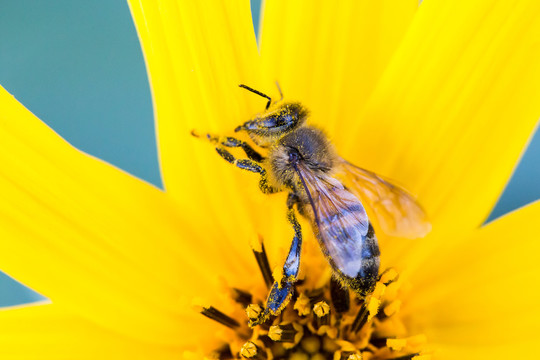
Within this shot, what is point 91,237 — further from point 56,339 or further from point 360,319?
point 360,319

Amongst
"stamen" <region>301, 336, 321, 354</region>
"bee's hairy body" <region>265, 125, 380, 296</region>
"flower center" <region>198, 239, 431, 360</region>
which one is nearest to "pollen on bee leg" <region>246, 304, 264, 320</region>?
"flower center" <region>198, 239, 431, 360</region>

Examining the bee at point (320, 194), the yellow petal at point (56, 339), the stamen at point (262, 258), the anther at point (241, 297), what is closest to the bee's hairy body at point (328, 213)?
the bee at point (320, 194)

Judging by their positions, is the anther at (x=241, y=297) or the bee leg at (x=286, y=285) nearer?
the bee leg at (x=286, y=285)

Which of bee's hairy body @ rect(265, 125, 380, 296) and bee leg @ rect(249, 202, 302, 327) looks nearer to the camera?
bee's hairy body @ rect(265, 125, 380, 296)

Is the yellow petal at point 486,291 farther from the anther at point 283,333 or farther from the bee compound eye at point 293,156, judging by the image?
the bee compound eye at point 293,156

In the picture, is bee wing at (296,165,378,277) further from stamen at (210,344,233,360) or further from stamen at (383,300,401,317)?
stamen at (210,344,233,360)

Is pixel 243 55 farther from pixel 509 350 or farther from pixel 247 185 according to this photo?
pixel 509 350
